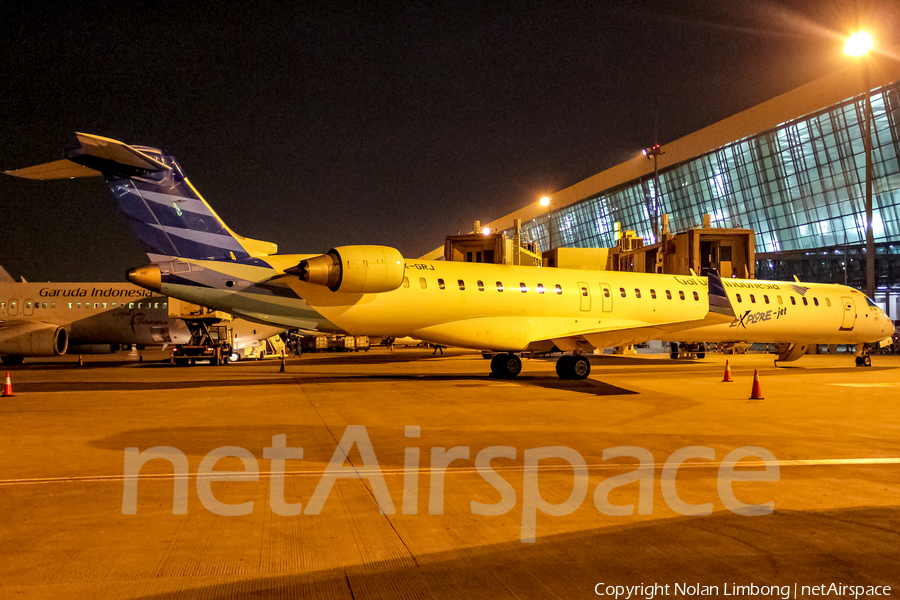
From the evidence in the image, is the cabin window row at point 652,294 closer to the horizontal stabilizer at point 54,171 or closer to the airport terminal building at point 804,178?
the horizontal stabilizer at point 54,171

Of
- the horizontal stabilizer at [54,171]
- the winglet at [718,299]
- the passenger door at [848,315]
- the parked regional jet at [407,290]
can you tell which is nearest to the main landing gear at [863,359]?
the passenger door at [848,315]

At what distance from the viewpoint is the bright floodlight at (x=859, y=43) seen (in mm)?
24469

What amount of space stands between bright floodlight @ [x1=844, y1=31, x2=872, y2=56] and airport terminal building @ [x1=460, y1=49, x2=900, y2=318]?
45.3 feet

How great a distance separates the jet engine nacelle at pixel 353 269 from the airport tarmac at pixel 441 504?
4209mm

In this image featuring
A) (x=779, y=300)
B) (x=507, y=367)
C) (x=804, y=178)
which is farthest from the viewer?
(x=804, y=178)

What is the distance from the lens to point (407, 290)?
622 inches

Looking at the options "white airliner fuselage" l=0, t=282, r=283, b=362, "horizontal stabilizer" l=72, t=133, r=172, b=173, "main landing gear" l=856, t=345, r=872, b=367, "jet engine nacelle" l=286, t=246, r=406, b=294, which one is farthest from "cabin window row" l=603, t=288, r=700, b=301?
"white airliner fuselage" l=0, t=282, r=283, b=362

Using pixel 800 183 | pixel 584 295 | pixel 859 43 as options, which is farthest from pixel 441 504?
pixel 800 183

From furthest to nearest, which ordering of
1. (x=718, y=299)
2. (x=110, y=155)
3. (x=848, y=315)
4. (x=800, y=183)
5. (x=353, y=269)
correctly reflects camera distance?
(x=800, y=183)
(x=848, y=315)
(x=718, y=299)
(x=353, y=269)
(x=110, y=155)

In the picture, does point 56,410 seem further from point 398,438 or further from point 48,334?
point 48,334

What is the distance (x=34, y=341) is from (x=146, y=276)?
51.5ft

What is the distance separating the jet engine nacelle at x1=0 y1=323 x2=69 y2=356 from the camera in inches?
1016

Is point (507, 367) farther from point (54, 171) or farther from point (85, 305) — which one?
point (85, 305)

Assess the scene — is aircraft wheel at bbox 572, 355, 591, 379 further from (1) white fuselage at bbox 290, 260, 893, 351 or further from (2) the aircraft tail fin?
(2) the aircraft tail fin
